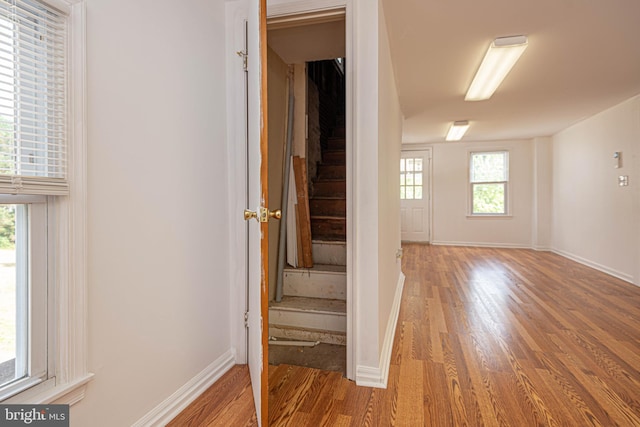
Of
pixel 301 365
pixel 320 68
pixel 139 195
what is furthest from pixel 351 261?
pixel 320 68

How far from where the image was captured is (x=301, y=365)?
2.17 metres

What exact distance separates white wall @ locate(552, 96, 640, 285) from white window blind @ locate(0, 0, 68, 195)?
5.55 metres

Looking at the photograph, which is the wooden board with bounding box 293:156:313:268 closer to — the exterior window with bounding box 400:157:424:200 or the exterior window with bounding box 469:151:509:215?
the exterior window with bounding box 400:157:424:200

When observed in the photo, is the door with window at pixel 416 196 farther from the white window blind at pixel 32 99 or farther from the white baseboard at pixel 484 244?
the white window blind at pixel 32 99

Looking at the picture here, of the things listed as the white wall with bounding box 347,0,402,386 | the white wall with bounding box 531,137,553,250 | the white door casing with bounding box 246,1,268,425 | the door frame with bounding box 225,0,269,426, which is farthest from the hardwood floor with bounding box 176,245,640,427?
the white wall with bounding box 531,137,553,250

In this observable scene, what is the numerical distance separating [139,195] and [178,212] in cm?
25

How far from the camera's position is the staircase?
2.47 metres

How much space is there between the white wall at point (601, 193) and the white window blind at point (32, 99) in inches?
218

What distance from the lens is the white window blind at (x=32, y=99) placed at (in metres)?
1.03

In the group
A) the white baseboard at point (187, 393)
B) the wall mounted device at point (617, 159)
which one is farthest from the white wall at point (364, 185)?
the wall mounted device at point (617, 159)

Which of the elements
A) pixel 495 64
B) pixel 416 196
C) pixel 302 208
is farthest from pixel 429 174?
pixel 302 208

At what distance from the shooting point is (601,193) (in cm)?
493

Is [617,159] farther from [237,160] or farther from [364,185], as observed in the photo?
[237,160]

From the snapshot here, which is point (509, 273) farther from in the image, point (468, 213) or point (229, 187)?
point (229, 187)
